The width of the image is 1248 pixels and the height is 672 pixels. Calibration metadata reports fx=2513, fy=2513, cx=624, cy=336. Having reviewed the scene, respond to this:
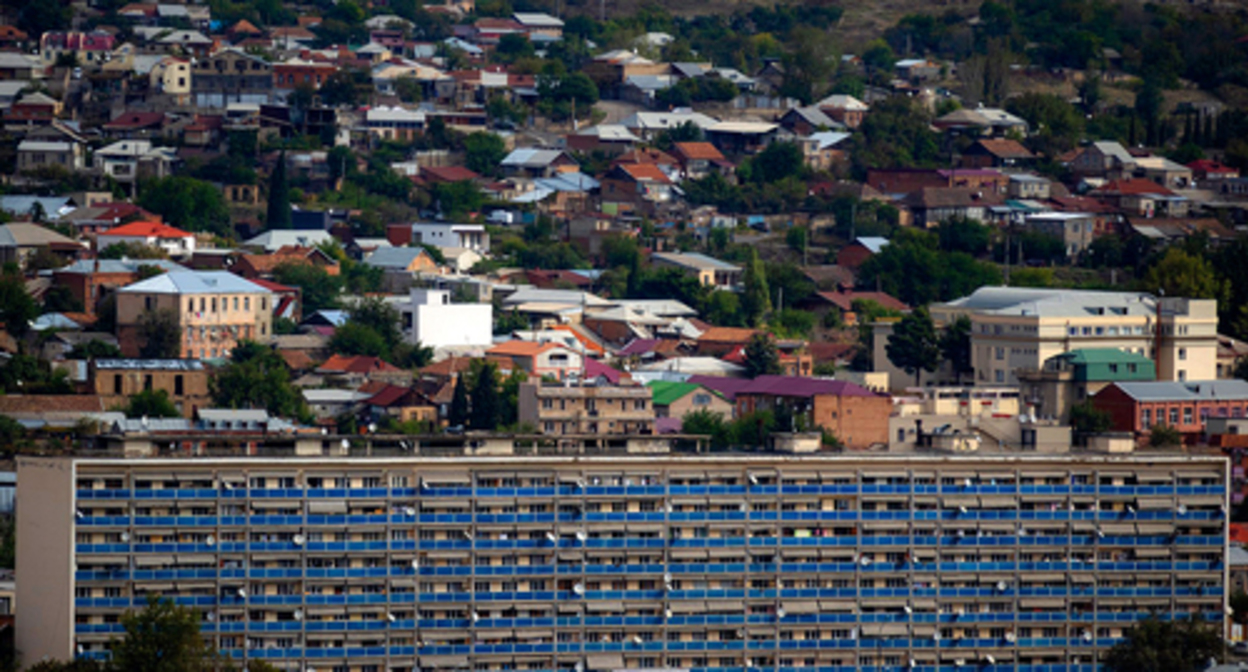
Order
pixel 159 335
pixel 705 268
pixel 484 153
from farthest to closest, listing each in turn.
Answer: pixel 484 153, pixel 705 268, pixel 159 335

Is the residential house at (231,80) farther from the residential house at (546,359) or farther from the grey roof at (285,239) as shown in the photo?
the residential house at (546,359)

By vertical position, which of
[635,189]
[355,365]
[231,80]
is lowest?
[355,365]

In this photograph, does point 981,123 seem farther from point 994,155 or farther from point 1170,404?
point 1170,404

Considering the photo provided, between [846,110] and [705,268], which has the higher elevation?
[846,110]

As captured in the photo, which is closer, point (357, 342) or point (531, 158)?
point (357, 342)

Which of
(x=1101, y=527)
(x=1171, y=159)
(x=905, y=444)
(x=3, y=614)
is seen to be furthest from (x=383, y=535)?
(x=1171, y=159)

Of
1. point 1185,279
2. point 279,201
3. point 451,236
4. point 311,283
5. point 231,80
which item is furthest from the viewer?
point 231,80

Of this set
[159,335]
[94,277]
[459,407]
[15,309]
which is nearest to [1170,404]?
[459,407]

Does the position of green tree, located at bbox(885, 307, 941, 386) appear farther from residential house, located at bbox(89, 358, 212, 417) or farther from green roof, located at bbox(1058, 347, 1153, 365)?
residential house, located at bbox(89, 358, 212, 417)
